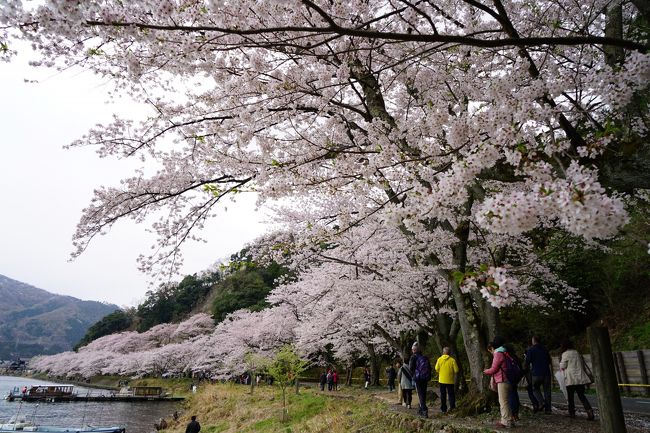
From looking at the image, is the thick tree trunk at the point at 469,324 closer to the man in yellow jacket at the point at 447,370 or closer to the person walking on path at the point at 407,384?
the man in yellow jacket at the point at 447,370

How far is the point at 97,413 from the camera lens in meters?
25.3

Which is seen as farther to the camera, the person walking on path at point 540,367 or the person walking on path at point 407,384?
the person walking on path at point 407,384

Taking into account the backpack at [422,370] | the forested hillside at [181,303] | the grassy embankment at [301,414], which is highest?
the forested hillside at [181,303]

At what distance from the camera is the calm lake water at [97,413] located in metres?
21.7

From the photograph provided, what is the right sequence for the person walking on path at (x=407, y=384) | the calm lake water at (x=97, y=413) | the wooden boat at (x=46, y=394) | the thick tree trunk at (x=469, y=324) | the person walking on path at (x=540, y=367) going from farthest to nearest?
the wooden boat at (x=46, y=394)
the calm lake water at (x=97, y=413)
the person walking on path at (x=407, y=384)
the thick tree trunk at (x=469, y=324)
the person walking on path at (x=540, y=367)

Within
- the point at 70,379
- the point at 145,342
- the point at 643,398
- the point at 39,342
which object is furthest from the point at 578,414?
the point at 39,342

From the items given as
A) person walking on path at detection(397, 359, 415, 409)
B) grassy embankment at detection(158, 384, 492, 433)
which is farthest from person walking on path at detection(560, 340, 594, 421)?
person walking on path at detection(397, 359, 415, 409)

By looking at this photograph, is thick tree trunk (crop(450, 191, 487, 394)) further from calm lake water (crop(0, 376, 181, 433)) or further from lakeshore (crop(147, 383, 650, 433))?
calm lake water (crop(0, 376, 181, 433))

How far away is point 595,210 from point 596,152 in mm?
1121

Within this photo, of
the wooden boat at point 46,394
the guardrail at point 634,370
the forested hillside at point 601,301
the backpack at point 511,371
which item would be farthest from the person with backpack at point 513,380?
the wooden boat at point 46,394

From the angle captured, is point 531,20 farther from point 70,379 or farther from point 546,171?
point 70,379

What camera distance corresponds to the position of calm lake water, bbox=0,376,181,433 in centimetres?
2170

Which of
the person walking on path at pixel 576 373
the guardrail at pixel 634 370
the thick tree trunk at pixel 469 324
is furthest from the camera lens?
the guardrail at pixel 634 370

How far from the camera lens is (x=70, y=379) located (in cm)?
5503
